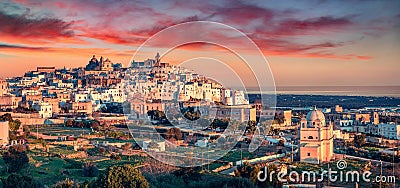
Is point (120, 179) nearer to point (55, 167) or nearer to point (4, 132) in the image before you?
point (55, 167)

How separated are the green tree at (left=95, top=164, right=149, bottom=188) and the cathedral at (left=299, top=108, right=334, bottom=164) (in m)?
3.51

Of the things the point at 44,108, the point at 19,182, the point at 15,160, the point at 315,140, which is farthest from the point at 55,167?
the point at 44,108

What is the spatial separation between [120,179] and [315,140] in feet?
13.1

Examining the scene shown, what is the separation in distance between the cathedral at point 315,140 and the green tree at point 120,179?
351 cm

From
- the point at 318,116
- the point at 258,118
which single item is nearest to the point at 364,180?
the point at 318,116

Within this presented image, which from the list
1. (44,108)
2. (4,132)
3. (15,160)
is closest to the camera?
(15,160)

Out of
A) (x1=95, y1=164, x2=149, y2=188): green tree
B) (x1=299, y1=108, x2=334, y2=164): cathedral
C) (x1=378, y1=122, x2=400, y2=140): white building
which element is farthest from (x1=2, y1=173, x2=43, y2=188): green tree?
(x1=378, y1=122, x2=400, y2=140): white building

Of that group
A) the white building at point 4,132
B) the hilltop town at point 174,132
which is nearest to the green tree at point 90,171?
the hilltop town at point 174,132

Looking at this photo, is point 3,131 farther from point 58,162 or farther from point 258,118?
point 258,118

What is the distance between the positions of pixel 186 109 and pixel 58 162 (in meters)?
7.46

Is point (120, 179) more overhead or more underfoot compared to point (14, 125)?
more underfoot

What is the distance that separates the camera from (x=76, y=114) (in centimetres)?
1327

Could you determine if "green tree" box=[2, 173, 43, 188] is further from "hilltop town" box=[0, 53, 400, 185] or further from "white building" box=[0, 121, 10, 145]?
"white building" box=[0, 121, 10, 145]

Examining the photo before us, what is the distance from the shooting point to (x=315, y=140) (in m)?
7.54
